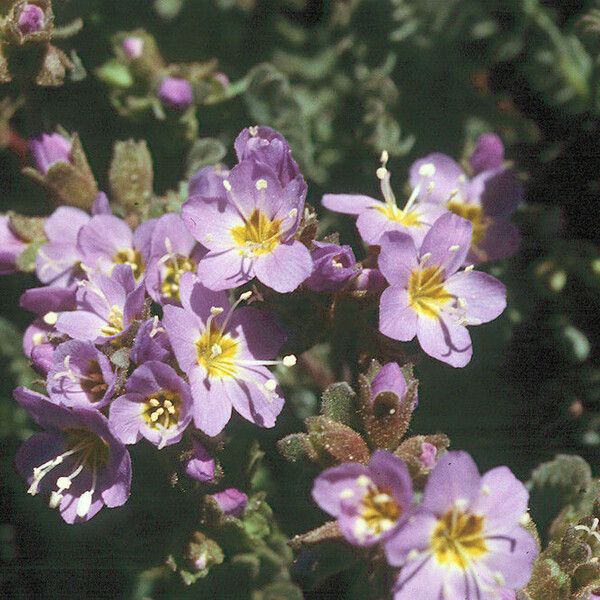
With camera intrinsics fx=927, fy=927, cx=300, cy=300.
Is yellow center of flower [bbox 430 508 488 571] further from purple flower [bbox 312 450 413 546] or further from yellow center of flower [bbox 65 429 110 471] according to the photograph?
yellow center of flower [bbox 65 429 110 471]

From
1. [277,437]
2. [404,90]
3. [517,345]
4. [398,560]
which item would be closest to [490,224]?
[517,345]

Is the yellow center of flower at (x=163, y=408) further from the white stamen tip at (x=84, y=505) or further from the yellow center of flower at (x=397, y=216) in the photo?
the yellow center of flower at (x=397, y=216)

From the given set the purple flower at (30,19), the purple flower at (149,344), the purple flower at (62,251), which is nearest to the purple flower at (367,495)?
the purple flower at (149,344)

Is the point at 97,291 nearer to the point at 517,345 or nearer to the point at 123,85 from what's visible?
the point at 123,85

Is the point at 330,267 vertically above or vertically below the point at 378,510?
above

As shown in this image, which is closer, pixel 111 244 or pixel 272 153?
pixel 272 153

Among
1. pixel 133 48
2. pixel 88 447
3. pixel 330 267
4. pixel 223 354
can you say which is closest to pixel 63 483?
pixel 88 447

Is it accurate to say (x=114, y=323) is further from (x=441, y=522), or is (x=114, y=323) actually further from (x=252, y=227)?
(x=441, y=522)
